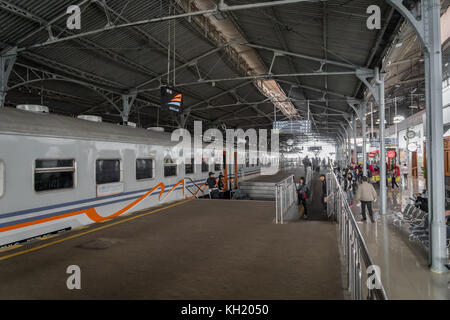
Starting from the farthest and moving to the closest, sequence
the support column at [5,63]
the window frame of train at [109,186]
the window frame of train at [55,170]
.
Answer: the support column at [5,63] → the window frame of train at [109,186] → the window frame of train at [55,170]

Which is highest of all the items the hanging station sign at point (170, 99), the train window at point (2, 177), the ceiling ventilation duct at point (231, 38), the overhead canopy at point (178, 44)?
the ceiling ventilation duct at point (231, 38)

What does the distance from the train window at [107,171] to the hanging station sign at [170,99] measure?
3.05 metres

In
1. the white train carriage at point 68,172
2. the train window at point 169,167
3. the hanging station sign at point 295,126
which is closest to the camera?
the white train carriage at point 68,172

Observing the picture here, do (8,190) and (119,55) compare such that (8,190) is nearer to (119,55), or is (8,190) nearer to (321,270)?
(321,270)

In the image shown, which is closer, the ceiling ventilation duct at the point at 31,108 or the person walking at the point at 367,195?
the ceiling ventilation duct at the point at 31,108

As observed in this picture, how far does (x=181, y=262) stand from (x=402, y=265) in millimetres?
4575

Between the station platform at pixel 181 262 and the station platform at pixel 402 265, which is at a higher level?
the station platform at pixel 181 262

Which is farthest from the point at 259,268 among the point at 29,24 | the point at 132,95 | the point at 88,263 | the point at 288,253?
the point at 132,95

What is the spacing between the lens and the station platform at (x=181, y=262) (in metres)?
3.61

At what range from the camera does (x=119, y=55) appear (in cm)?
1262

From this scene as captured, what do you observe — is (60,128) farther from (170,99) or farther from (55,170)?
(170,99)

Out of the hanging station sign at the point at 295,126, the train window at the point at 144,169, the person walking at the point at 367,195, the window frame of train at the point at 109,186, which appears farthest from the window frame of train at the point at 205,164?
the hanging station sign at the point at 295,126

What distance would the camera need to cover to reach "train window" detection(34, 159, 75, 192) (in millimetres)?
5715

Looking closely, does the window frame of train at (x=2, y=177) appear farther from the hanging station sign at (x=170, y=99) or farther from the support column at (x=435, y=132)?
the support column at (x=435, y=132)
